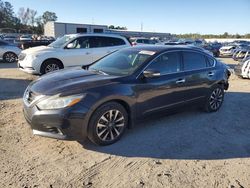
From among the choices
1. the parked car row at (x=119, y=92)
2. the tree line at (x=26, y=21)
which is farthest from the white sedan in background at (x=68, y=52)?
the tree line at (x=26, y=21)

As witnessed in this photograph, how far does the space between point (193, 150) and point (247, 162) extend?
0.79 m

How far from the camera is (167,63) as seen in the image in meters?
4.99

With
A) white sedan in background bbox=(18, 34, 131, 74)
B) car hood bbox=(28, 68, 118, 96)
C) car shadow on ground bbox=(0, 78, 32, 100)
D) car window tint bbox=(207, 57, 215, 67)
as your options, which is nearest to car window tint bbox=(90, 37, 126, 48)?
white sedan in background bbox=(18, 34, 131, 74)

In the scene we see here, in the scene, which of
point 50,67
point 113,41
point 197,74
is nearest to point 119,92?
point 197,74

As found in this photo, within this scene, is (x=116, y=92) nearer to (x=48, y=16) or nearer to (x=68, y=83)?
(x=68, y=83)

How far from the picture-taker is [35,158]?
379cm

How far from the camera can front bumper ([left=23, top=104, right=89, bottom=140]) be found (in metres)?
3.73

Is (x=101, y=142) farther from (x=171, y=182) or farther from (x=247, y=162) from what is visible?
(x=247, y=162)

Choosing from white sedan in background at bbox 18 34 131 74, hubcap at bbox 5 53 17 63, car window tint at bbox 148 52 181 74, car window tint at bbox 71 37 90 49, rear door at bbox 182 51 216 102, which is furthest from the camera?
hubcap at bbox 5 53 17 63

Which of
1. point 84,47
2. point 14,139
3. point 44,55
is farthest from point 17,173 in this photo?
point 84,47

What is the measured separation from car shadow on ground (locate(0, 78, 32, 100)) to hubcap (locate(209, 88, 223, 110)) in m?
5.02

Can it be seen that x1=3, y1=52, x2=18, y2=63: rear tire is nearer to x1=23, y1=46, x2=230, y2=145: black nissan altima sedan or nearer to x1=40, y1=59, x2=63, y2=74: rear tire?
x1=40, y1=59, x2=63, y2=74: rear tire

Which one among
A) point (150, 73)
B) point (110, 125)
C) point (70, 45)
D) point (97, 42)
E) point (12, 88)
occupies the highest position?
point (97, 42)

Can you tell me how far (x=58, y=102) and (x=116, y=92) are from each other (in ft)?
2.92
